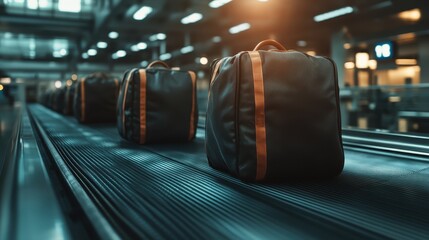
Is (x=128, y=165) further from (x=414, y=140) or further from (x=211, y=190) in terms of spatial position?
(x=414, y=140)

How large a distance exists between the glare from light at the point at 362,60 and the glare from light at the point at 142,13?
6968mm

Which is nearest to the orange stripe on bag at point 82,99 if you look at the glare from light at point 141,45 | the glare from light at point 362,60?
the glare from light at point 362,60

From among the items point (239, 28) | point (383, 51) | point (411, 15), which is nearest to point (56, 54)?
point (239, 28)

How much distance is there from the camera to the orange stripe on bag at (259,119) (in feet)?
6.39

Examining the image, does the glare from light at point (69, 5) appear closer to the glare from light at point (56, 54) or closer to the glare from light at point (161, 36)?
the glare from light at point (161, 36)

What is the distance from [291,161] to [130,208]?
0.90 meters

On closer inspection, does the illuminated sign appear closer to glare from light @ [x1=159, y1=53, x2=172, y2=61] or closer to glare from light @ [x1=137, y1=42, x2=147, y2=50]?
glare from light @ [x1=137, y1=42, x2=147, y2=50]

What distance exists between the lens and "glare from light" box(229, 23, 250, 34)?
559 inches

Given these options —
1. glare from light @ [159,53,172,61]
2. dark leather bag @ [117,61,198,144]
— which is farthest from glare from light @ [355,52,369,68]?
glare from light @ [159,53,172,61]

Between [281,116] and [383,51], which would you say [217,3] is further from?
[281,116]

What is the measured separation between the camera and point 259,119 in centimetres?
196

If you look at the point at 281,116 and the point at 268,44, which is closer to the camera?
the point at 281,116

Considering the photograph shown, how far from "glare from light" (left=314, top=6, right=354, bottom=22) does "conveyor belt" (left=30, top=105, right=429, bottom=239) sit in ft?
30.6

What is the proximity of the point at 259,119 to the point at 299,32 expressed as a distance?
1359 cm
